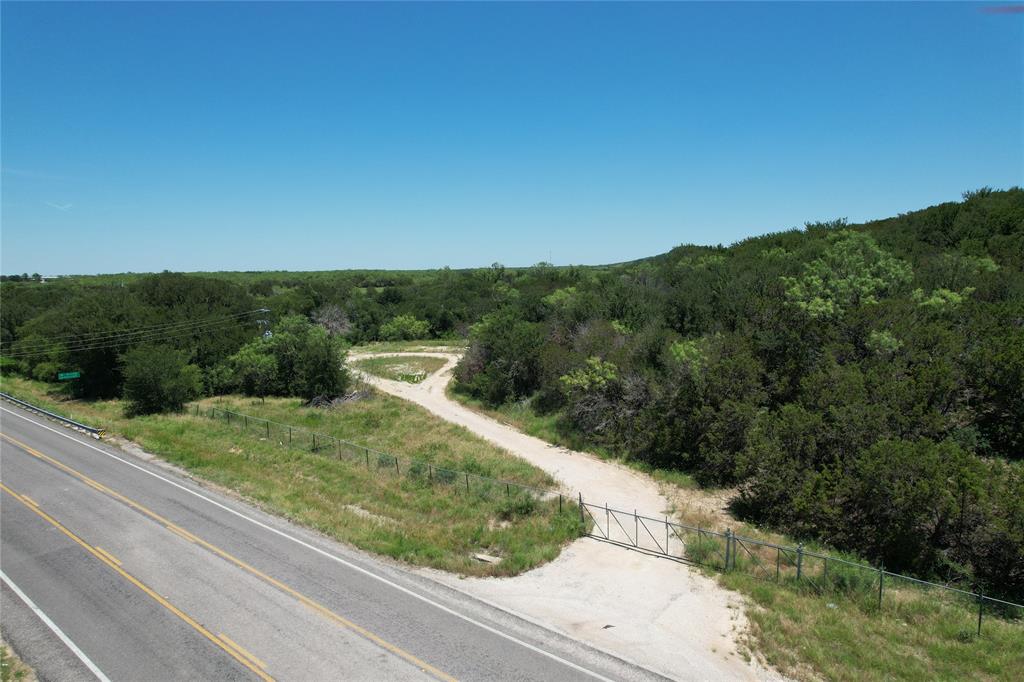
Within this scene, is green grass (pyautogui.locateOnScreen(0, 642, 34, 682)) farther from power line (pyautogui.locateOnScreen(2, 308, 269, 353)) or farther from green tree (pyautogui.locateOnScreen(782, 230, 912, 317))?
power line (pyautogui.locateOnScreen(2, 308, 269, 353))

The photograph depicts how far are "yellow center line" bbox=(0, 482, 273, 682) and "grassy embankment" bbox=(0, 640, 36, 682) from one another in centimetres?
281

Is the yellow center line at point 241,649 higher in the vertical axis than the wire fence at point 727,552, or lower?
higher

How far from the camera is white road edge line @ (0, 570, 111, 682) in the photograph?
12.5 meters

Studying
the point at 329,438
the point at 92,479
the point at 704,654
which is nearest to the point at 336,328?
the point at 329,438

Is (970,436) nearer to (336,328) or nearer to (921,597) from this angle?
(921,597)

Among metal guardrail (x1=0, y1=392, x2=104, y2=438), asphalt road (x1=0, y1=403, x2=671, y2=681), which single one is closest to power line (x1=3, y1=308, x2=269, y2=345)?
metal guardrail (x1=0, y1=392, x2=104, y2=438)

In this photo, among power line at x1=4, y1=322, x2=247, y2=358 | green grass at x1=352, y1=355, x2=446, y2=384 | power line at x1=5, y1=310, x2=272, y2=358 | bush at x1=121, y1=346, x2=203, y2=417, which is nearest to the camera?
bush at x1=121, y1=346, x2=203, y2=417

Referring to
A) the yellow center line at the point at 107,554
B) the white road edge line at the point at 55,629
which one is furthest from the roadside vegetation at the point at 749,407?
the white road edge line at the point at 55,629

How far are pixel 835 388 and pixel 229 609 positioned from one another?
2280 centimetres

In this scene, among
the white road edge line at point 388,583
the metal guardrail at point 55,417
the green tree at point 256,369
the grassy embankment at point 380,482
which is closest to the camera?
the white road edge line at point 388,583

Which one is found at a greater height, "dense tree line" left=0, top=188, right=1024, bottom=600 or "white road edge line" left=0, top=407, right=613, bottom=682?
"dense tree line" left=0, top=188, right=1024, bottom=600

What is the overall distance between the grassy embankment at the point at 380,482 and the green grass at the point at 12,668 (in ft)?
27.6

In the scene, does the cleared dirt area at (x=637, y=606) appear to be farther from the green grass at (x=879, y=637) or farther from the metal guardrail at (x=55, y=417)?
the metal guardrail at (x=55, y=417)

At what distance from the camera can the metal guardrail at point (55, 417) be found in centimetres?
3497
